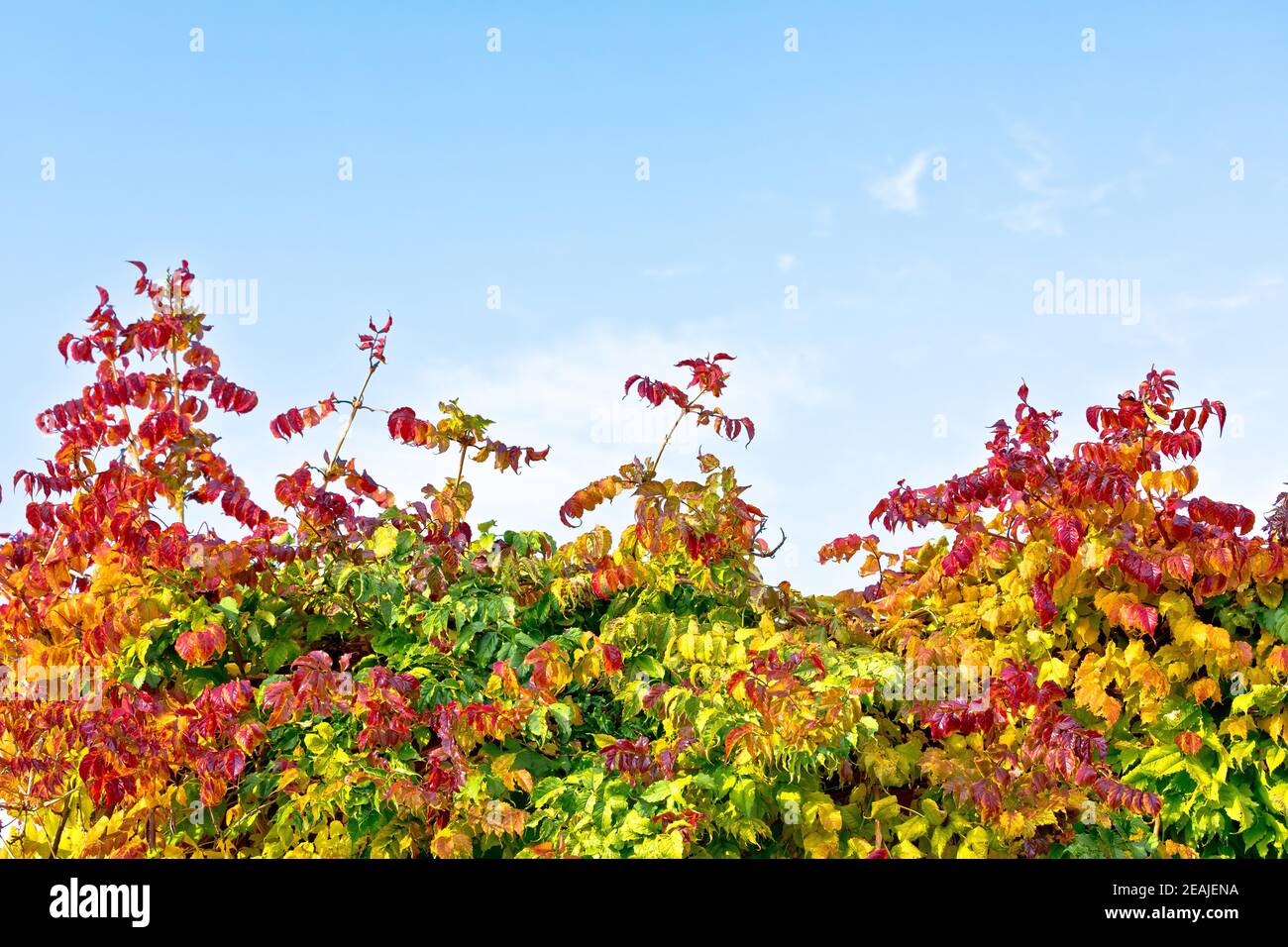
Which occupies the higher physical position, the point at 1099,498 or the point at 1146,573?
the point at 1099,498

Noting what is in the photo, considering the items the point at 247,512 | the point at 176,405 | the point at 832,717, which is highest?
the point at 176,405

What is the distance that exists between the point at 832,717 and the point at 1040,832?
96cm

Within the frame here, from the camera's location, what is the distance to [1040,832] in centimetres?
443

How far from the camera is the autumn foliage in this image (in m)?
4.26

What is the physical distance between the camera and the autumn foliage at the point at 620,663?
426 centimetres

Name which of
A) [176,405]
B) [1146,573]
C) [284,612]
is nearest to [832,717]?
[1146,573]

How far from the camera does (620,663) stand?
4.45 meters
